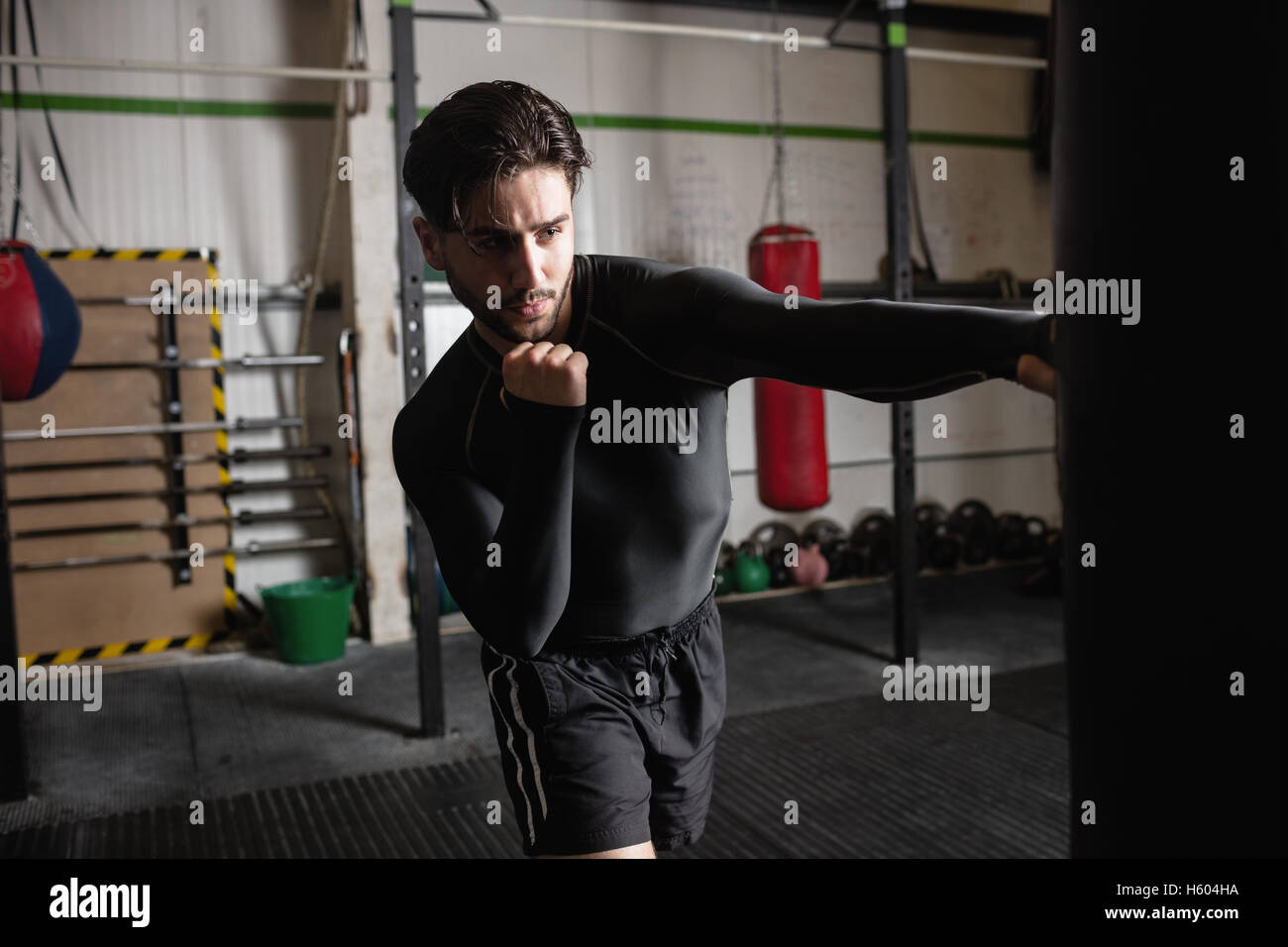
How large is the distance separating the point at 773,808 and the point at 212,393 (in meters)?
3.30

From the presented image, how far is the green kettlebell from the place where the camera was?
5.56 metres

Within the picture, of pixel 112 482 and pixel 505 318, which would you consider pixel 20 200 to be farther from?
pixel 505 318

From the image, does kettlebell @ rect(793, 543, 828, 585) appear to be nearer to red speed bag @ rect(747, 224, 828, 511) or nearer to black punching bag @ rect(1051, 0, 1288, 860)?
red speed bag @ rect(747, 224, 828, 511)


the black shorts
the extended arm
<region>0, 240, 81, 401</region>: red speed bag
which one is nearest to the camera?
the extended arm

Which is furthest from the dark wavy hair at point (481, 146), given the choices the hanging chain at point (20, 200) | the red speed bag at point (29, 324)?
the hanging chain at point (20, 200)

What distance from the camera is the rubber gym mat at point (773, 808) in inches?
112

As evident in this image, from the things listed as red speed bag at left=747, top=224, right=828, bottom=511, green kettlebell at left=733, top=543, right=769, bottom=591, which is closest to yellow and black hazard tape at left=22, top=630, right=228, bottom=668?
green kettlebell at left=733, top=543, right=769, bottom=591

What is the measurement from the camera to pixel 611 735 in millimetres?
1587

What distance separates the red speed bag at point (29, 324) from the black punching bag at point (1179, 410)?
3.80 meters

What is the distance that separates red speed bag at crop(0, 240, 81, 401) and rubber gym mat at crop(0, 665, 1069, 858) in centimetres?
157

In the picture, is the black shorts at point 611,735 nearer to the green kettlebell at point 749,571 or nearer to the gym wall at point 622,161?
the gym wall at point 622,161

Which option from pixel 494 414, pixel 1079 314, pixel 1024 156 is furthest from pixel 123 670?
pixel 1024 156

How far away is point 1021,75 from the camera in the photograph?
6562 millimetres

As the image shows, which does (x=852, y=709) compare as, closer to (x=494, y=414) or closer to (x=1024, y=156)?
(x=494, y=414)
